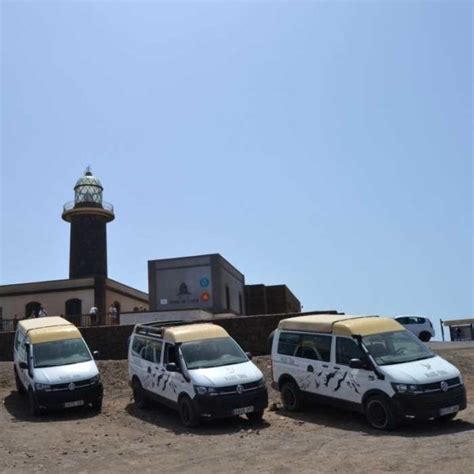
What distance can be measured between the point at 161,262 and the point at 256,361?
17.8 m

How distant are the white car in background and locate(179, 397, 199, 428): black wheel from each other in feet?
59.9

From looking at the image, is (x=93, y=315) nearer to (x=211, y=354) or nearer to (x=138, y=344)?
(x=138, y=344)

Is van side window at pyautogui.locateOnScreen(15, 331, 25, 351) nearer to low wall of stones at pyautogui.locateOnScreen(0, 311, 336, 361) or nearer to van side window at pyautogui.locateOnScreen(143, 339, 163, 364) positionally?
van side window at pyautogui.locateOnScreen(143, 339, 163, 364)

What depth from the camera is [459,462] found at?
8797 mm

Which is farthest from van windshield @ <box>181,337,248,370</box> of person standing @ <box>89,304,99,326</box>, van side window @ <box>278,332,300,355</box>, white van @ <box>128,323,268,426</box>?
person standing @ <box>89,304,99,326</box>

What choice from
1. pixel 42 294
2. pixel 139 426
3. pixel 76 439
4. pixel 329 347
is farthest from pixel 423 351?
pixel 42 294

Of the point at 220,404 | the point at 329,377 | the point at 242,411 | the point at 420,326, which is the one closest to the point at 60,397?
the point at 220,404

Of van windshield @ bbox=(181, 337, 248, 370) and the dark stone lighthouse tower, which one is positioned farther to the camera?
the dark stone lighthouse tower

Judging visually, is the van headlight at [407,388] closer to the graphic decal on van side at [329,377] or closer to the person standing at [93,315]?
the graphic decal on van side at [329,377]

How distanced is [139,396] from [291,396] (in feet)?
14.0

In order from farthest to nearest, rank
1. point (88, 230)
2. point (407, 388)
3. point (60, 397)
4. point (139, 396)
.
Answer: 1. point (88, 230)
2. point (139, 396)
3. point (60, 397)
4. point (407, 388)

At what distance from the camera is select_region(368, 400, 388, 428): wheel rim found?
38.8 feet

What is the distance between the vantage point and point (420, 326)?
29688 millimetres

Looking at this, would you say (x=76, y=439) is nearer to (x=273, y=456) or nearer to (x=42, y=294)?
(x=273, y=456)
